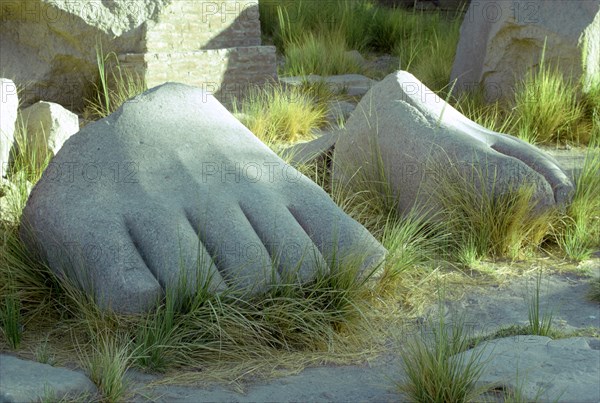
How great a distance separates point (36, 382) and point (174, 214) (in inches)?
35.6

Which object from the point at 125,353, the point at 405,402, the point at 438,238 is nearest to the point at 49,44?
the point at 438,238

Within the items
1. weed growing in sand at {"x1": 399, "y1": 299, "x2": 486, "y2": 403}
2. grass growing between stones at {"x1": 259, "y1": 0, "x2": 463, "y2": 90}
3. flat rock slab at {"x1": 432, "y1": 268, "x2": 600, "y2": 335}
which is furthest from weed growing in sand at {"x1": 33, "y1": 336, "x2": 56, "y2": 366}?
grass growing between stones at {"x1": 259, "y1": 0, "x2": 463, "y2": 90}

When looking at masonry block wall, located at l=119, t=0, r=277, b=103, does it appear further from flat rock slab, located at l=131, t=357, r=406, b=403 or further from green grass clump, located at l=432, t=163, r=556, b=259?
flat rock slab, located at l=131, t=357, r=406, b=403

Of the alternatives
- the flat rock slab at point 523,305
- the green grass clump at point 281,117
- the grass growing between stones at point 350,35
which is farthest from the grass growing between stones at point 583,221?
the grass growing between stones at point 350,35

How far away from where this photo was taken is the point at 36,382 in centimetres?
260

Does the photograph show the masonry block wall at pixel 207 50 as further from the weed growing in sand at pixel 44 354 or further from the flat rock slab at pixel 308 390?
the flat rock slab at pixel 308 390

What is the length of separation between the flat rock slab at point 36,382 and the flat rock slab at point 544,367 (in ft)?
3.77

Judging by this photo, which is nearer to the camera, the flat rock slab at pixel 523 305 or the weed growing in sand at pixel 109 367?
the weed growing in sand at pixel 109 367

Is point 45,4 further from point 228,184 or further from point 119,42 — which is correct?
point 228,184

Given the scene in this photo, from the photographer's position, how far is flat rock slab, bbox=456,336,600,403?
2.50 m

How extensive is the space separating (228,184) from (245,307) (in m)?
0.57

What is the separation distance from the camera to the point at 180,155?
3.55 m

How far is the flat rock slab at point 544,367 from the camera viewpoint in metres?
2.50

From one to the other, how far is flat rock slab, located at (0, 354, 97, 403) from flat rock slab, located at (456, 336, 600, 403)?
1149mm
